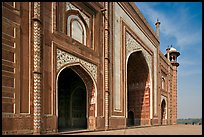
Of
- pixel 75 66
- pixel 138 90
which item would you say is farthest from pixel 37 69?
pixel 138 90

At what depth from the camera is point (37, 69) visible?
290 inches

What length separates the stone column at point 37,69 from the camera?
23.7 ft

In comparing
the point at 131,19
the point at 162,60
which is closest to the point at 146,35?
the point at 131,19

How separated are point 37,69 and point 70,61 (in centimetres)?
199

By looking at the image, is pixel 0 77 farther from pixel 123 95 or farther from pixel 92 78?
pixel 123 95

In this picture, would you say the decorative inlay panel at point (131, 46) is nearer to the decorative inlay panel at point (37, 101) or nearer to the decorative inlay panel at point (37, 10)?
the decorative inlay panel at point (37, 10)

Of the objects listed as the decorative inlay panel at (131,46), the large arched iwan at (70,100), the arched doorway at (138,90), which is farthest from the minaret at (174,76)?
the large arched iwan at (70,100)

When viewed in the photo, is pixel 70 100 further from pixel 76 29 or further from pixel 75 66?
pixel 76 29

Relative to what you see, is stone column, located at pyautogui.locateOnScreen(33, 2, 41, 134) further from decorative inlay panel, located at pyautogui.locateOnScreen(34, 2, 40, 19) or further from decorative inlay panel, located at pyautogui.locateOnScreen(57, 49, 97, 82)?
decorative inlay panel, located at pyautogui.locateOnScreen(57, 49, 97, 82)

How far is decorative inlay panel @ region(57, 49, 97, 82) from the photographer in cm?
862

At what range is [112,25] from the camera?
12492mm

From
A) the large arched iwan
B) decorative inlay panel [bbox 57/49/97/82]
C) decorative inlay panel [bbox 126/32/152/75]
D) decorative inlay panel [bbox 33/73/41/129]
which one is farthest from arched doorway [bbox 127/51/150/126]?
decorative inlay panel [bbox 33/73/41/129]

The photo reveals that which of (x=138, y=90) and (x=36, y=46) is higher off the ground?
(x=36, y=46)

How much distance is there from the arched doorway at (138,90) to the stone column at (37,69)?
10.7 m
